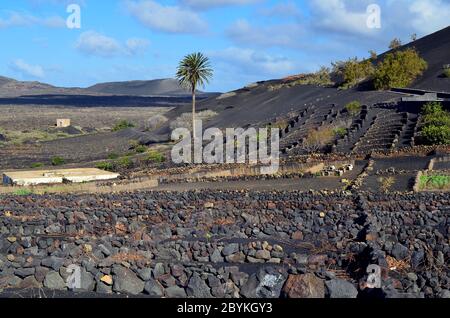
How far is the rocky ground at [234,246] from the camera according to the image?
464 inches

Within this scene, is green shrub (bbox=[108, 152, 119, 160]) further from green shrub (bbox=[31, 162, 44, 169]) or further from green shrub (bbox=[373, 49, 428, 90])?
green shrub (bbox=[373, 49, 428, 90])

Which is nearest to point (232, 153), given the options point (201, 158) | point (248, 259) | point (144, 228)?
point (201, 158)

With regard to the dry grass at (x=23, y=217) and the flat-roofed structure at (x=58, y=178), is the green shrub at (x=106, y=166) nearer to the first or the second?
the flat-roofed structure at (x=58, y=178)

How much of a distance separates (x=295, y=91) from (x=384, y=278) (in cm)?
6203

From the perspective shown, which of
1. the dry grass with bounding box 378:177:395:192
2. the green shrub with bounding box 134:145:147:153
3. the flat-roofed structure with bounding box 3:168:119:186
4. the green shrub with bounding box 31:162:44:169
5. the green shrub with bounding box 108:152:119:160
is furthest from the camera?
the green shrub with bounding box 134:145:147:153

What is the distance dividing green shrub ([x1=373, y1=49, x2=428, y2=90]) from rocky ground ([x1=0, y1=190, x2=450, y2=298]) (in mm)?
38436

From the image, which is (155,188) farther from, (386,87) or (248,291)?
(386,87)

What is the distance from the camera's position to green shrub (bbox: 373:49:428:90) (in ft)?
194

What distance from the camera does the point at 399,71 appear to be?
59.7 metres

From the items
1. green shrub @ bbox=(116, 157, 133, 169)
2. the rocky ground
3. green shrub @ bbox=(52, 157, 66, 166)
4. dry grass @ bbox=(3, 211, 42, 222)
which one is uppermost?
the rocky ground

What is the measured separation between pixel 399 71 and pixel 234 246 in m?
47.6

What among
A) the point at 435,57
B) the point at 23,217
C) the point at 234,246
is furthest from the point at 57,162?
the point at 234,246

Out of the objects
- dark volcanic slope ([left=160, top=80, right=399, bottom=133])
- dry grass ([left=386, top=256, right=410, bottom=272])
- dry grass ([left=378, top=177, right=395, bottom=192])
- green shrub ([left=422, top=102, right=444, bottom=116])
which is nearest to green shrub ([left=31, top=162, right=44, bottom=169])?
dark volcanic slope ([left=160, top=80, right=399, bottom=133])
